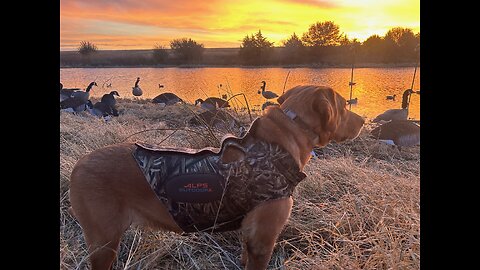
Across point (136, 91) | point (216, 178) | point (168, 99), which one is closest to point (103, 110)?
point (168, 99)

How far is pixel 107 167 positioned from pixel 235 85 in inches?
150

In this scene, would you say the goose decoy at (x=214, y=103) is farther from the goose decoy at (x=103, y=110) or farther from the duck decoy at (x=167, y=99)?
the duck decoy at (x=167, y=99)

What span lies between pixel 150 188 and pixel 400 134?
6.49 metres

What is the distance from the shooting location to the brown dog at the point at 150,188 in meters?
2.79

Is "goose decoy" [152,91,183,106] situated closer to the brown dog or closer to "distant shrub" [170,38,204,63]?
"distant shrub" [170,38,204,63]

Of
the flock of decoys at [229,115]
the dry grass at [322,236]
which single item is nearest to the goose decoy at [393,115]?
the flock of decoys at [229,115]

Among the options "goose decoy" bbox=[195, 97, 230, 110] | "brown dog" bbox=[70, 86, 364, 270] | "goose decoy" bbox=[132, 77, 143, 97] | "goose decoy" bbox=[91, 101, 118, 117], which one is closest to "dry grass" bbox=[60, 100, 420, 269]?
"brown dog" bbox=[70, 86, 364, 270]

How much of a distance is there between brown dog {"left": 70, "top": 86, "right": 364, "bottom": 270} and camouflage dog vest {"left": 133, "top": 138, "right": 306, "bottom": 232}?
0.05m

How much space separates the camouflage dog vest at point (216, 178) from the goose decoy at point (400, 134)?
578cm

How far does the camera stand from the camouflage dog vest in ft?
9.20

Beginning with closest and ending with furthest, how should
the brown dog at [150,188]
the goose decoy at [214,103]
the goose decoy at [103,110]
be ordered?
the brown dog at [150,188], the goose decoy at [214,103], the goose decoy at [103,110]
